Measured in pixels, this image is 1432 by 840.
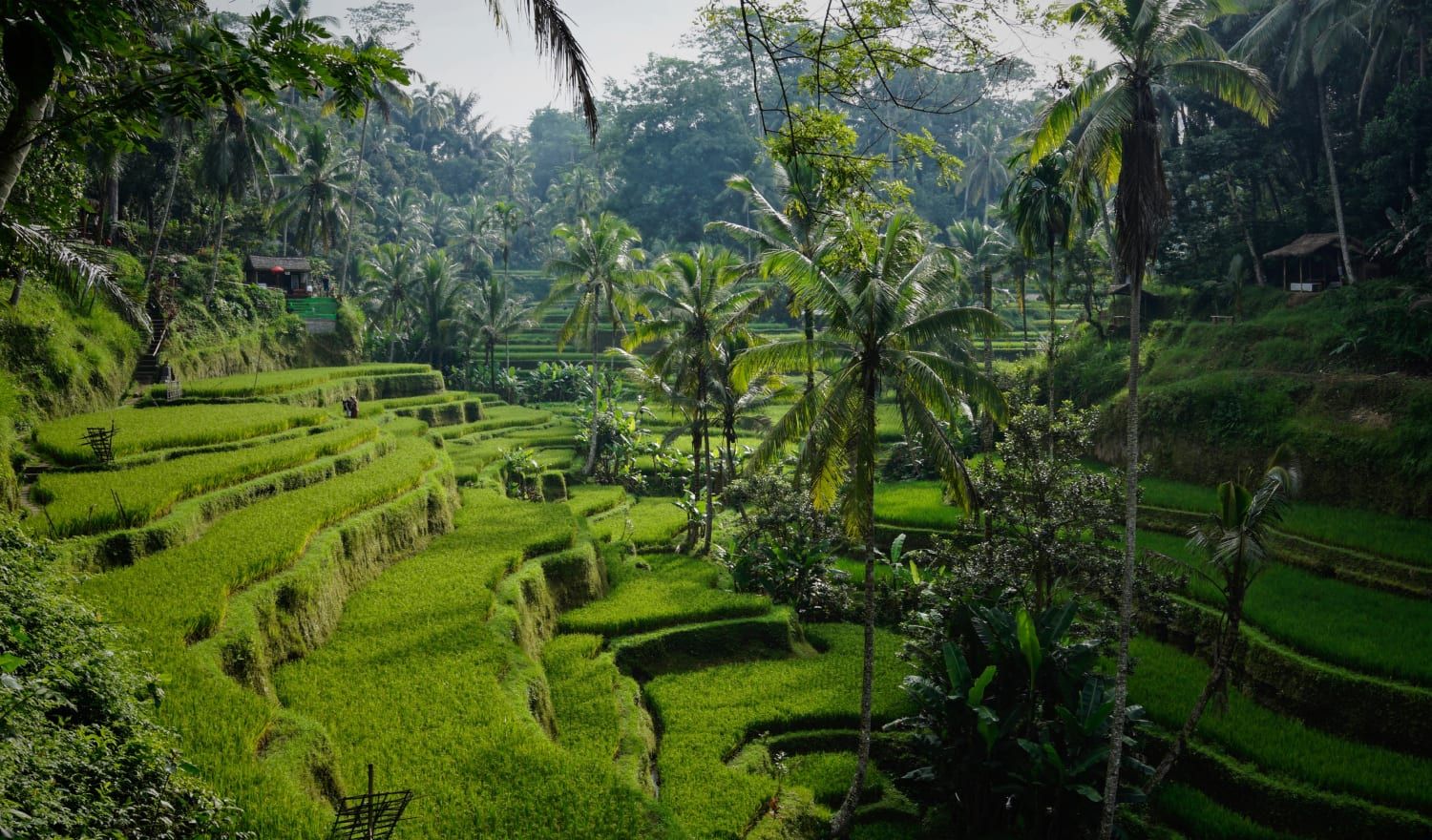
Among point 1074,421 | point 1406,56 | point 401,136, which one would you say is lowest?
point 1074,421

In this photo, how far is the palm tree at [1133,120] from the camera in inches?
404

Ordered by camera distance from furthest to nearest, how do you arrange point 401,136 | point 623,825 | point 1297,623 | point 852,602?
point 401,136 < point 852,602 < point 1297,623 < point 623,825

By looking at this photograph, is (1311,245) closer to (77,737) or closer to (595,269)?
(595,269)

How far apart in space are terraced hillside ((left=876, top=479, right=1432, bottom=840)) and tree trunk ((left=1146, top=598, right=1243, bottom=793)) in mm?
240

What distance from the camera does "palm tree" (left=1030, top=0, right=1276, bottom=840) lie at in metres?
10.3

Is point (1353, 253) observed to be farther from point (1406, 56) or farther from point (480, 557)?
point (480, 557)

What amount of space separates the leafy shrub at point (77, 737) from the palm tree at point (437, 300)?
34956mm

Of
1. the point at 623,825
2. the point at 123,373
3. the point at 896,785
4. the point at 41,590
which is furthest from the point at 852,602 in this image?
the point at 123,373

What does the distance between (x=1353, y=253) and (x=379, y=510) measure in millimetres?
26909

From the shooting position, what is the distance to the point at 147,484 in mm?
12312

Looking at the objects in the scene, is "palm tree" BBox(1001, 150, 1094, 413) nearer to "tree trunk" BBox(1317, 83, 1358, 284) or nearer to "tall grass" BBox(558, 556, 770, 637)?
"tree trunk" BBox(1317, 83, 1358, 284)

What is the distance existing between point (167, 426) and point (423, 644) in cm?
897

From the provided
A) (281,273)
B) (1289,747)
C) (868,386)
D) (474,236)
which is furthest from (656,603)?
(474,236)

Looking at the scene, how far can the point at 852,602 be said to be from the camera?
18.3 metres
